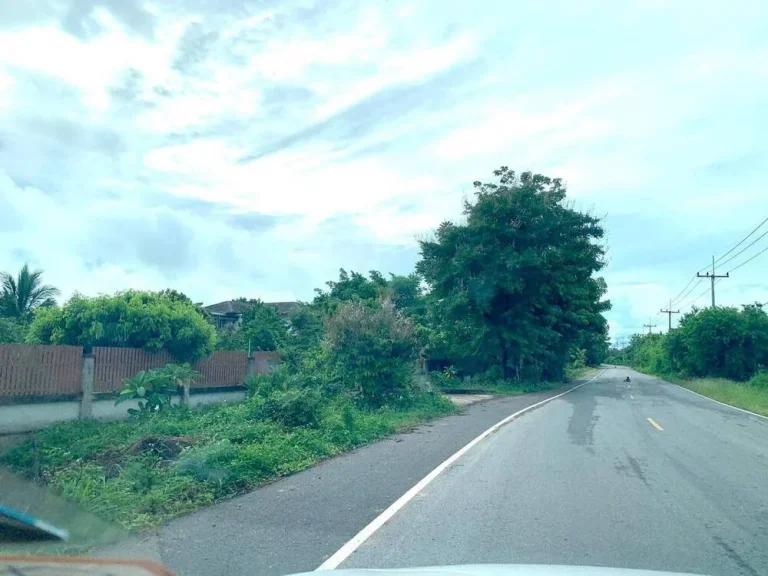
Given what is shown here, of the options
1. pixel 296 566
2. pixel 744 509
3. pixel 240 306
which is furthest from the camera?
pixel 240 306

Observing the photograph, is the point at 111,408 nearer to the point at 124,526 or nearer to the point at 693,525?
the point at 124,526

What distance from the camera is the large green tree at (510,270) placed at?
38156 millimetres

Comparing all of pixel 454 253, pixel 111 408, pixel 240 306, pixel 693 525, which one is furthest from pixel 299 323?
pixel 693 525

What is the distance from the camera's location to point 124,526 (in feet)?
23.7

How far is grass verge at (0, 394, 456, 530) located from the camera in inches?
328

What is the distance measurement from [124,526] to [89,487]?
1666 mm

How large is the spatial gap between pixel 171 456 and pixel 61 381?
4.78 metres

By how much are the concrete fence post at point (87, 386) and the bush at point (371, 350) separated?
7746mm

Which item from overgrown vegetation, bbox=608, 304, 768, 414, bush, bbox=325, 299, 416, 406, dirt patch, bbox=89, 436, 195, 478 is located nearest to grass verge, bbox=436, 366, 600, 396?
bush, bbox=325, 299, 416, 406

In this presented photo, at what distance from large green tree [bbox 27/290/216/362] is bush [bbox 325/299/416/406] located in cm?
489

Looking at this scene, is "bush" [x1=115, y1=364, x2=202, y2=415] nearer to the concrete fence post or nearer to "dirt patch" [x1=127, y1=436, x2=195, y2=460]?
the concrete fence post

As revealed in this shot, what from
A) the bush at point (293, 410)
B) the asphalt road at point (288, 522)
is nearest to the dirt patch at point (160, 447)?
the asphalt road at point (288, 522)

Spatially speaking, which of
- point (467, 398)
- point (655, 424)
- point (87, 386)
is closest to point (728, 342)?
point (467, 398)

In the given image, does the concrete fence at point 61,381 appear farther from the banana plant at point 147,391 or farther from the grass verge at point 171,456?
the banana plant at point 147,391
